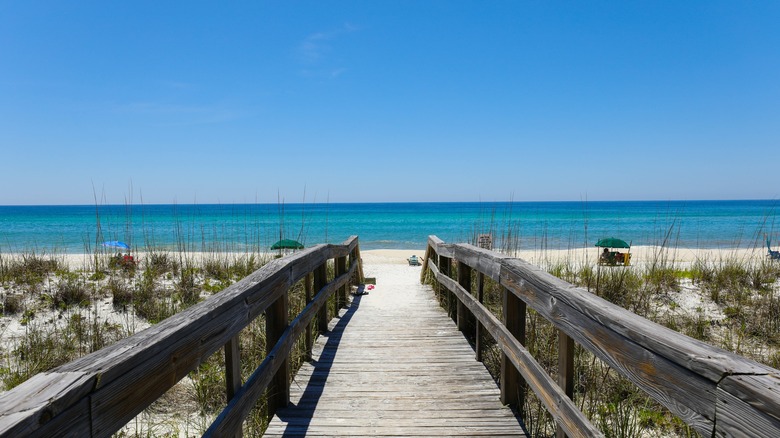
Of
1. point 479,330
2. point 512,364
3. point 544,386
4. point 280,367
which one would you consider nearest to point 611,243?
point 479,330

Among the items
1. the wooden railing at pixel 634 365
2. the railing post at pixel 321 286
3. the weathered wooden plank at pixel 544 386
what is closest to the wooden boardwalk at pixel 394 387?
the railing post at pixel 321 286

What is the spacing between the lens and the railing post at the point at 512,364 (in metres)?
3.12

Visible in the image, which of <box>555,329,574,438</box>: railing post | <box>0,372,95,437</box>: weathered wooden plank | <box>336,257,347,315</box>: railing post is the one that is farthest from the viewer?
<box>336,257,347,315</box>: railing post

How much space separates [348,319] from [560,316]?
4151mm

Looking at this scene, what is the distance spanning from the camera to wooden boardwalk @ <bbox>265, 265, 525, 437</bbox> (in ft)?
9.66

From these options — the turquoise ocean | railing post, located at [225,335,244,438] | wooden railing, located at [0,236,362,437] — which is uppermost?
wooden railing, located at [0,236,362,437]

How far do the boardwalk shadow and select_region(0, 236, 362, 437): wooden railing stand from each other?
0.13m

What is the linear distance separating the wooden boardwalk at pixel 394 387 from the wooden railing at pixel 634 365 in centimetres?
37

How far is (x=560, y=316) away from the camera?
2223 mm

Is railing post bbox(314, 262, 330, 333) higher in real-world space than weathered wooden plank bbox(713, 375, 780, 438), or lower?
lower

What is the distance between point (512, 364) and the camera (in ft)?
10.4

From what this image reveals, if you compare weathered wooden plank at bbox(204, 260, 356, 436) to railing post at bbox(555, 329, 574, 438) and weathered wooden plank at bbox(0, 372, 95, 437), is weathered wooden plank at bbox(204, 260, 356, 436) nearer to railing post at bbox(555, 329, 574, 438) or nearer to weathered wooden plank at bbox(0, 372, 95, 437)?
weathered wooden plank at bbox(0, 372, 95, 437)

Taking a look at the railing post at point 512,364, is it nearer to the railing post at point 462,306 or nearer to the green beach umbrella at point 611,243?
the railing post at point 462,306

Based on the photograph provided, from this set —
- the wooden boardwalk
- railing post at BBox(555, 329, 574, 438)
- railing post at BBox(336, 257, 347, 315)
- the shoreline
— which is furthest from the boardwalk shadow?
the shoreline
